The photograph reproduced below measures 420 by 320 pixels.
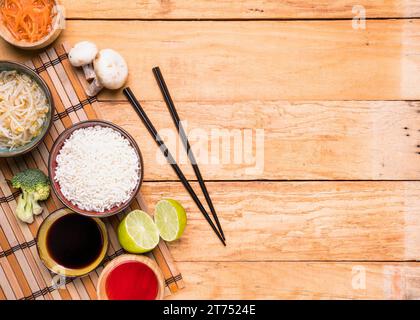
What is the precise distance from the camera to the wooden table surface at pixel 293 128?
75.5 inches

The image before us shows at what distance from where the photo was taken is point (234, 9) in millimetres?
1918

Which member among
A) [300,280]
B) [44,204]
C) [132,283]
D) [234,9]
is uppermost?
[234,9]

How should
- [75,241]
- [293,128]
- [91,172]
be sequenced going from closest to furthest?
[91,172] < [75,241] < [293,128]

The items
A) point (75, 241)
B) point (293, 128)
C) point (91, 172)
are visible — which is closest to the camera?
point (91, 172)

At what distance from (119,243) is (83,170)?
33cm

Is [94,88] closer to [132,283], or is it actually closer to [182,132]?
[182,132]

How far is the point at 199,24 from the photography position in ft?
6.28

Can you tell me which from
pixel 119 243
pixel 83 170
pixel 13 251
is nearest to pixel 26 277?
pixel 13 251

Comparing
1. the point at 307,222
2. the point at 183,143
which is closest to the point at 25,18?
the point at 183,143

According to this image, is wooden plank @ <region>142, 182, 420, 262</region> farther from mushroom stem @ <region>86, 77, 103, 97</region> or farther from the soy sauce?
mushroom stem @ <region>86, 77, 103, 97</region>

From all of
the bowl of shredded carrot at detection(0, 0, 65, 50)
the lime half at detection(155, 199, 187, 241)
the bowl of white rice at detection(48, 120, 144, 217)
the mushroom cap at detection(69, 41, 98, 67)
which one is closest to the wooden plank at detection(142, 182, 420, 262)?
the lime half at detection(155, 199, 187, 241)

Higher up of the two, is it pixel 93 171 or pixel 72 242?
pixel 93 171

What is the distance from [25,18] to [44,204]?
0.68 meters

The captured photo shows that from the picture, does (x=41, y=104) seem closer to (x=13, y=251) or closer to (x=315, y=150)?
(x=13, y=251)
